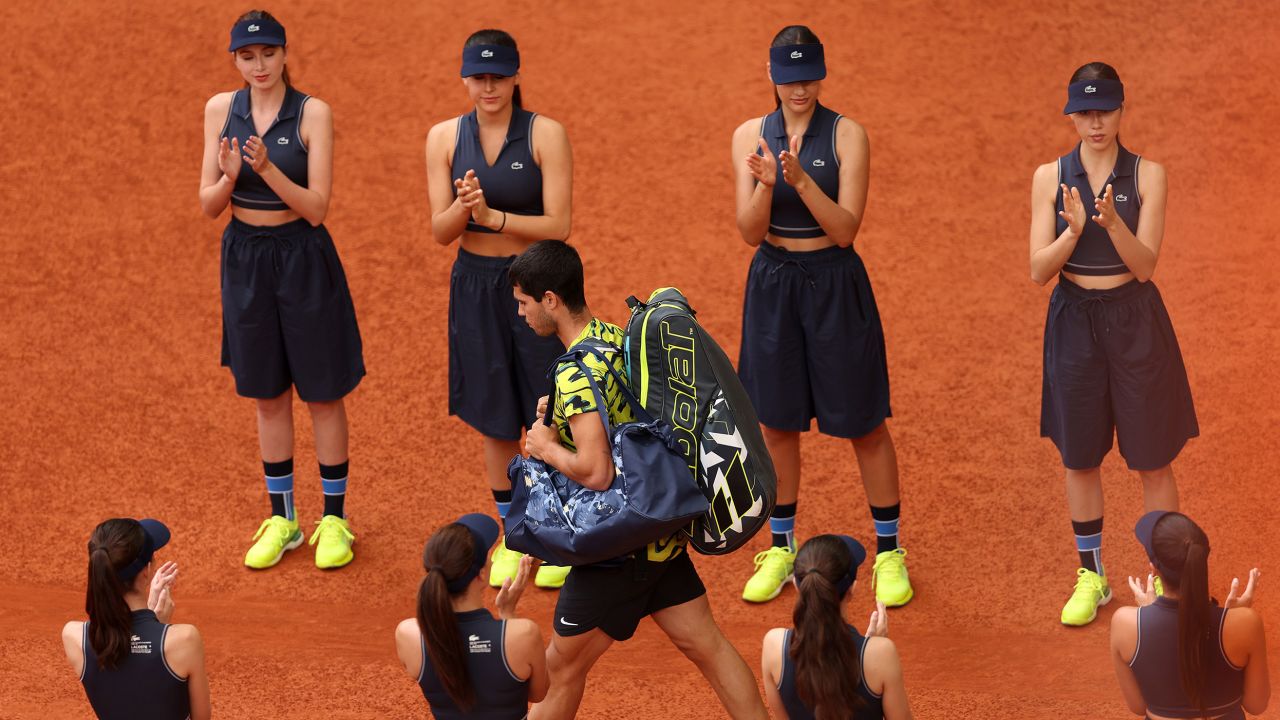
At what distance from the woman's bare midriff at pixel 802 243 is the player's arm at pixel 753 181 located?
0.08m

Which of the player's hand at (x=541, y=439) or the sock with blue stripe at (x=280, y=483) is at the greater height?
the player's hand at (x=541, y=439)

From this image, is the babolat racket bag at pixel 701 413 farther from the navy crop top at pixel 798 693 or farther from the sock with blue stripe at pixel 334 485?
the sock with blue stripe at pixel 334 485

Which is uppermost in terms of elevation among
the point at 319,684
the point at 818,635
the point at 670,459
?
the point at 670,459

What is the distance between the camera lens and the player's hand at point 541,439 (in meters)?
5.04

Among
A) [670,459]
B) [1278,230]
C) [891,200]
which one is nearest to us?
[670,459]

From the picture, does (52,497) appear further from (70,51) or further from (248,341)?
(70,51)

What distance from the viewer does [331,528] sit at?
7570 millimetres

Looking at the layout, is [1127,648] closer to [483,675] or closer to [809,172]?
[483,675]

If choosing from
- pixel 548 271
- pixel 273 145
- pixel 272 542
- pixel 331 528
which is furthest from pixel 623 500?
pixel 272 542

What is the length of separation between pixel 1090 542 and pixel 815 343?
144 cm

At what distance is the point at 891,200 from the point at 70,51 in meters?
6.32

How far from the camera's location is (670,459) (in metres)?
4.87

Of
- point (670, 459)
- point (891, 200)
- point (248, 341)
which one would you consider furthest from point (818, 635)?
point (891, 200)

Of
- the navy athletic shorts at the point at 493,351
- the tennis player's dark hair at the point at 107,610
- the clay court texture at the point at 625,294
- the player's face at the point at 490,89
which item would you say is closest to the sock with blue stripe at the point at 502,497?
the navy athletic shorts at the point at 493,351
